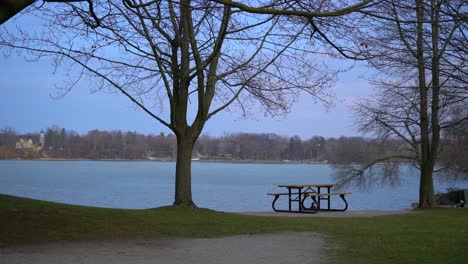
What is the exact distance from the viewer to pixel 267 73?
14.8 meters

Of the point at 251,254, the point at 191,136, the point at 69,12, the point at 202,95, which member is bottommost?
the point at 251,254

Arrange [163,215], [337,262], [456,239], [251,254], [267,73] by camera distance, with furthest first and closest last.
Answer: [267,73] → [163,215] → [456,239] → [251,254] → [337,262]

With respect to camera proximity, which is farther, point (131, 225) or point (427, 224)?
point (427, 224)

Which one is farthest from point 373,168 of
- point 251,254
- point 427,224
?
point 251,254

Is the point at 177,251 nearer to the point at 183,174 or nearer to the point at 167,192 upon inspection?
the point at 183,174

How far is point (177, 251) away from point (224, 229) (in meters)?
2.73

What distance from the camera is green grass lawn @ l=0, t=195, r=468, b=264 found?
28.5 feet

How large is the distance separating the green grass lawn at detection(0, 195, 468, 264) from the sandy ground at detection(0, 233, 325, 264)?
466 mm

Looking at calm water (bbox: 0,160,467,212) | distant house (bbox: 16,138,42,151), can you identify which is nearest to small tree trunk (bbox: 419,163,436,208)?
calm water (bbox: 0,160,467,212)

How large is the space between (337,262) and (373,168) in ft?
58.0

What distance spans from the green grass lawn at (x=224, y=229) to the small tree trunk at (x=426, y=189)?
721 centimetres

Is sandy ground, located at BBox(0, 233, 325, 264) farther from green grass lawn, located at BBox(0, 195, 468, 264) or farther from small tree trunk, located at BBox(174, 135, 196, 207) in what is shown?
small tree trunk, located at BBox(174, 135, 196, 207)

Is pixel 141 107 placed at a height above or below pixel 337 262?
above

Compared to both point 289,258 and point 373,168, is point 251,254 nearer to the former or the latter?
point 289,258
